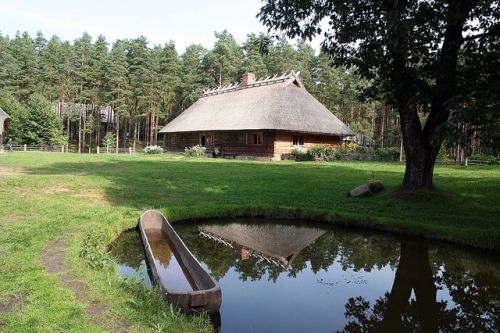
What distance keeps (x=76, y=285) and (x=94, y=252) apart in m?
1.75

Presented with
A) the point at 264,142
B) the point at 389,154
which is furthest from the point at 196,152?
the point at 389,154

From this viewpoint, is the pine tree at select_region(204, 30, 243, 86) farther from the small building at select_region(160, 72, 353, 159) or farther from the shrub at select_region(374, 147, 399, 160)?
the shrub at select_region(374, 147, 399, 160)

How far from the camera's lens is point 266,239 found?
996cm

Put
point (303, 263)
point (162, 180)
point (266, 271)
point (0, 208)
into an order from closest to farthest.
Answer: point (266, 271) → point (303, 263) → point (0, 208) → point (162, 180)

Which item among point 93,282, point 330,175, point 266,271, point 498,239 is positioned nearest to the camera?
point 93,282

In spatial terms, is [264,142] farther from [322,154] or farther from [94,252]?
[94,252]

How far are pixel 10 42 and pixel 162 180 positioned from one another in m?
63.8

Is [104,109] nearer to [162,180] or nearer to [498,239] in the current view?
[162,180]

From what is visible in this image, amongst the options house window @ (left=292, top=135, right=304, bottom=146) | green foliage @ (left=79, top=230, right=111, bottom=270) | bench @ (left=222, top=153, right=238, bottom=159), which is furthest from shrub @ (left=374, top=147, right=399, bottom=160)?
green foliage @ (left=79, top=230, right=111, bottom=270)

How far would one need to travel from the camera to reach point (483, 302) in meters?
6.40

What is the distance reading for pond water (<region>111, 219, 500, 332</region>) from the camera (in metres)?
5.70

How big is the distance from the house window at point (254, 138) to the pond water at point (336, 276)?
22.9m

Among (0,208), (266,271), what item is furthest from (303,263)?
(0,208)

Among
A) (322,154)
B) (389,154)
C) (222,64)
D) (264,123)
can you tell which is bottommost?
(322,154)
